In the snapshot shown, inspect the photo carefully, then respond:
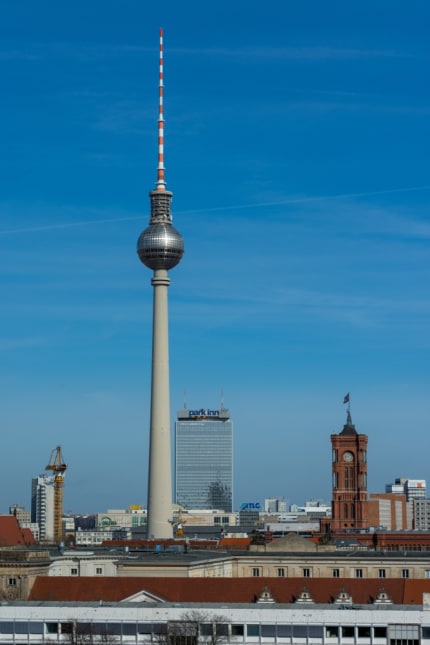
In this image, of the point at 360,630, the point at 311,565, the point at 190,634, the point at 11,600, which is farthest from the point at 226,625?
the point at 311,565

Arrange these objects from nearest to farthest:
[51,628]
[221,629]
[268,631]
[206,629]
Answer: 1. [206,629]
2. [221,629]
3. [268,631]
4. [51,628]

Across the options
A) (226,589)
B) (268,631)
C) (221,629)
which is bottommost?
(268,631)

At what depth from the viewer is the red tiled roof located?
398ft

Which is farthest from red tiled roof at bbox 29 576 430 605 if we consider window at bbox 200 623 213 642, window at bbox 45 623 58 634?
window at bbox 45 623 58 634

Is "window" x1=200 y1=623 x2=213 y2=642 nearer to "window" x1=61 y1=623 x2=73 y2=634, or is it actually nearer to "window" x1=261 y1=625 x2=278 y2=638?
"window" x1=261 y1=625 x2=278 y2=638

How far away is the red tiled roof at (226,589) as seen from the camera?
121m

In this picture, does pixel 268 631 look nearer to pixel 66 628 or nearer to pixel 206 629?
pixel 206 629

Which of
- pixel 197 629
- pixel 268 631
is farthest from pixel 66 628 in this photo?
pixel 268 631

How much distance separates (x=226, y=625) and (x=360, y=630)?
10274mm

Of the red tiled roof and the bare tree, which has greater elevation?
the red tiled roof

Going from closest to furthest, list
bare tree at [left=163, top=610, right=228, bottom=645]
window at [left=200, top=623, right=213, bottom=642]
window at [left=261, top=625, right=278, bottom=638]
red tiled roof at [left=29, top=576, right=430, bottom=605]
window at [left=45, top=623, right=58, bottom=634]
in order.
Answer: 1. bare tree at [left=163, top=610, right=228, bottom=645]
2. window at [left=200, top=623, right=213, bottom=642]
3. window at [left=261, top=625, right=278, bottom=638]
4. window at [left=45, top=623, right=58, bottom=634]
5. red tiled roof at [left=29, top=576, right=430, bottom=605]

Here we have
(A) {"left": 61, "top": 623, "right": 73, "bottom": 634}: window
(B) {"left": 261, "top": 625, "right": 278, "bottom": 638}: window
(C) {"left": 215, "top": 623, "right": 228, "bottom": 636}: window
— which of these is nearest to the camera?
(C) {"left": 215, "top": 623, "right": 228, "bottom": 636}: window

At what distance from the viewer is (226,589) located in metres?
122

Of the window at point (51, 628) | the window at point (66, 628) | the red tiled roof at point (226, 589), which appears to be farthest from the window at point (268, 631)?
the window at point (51, 628)
